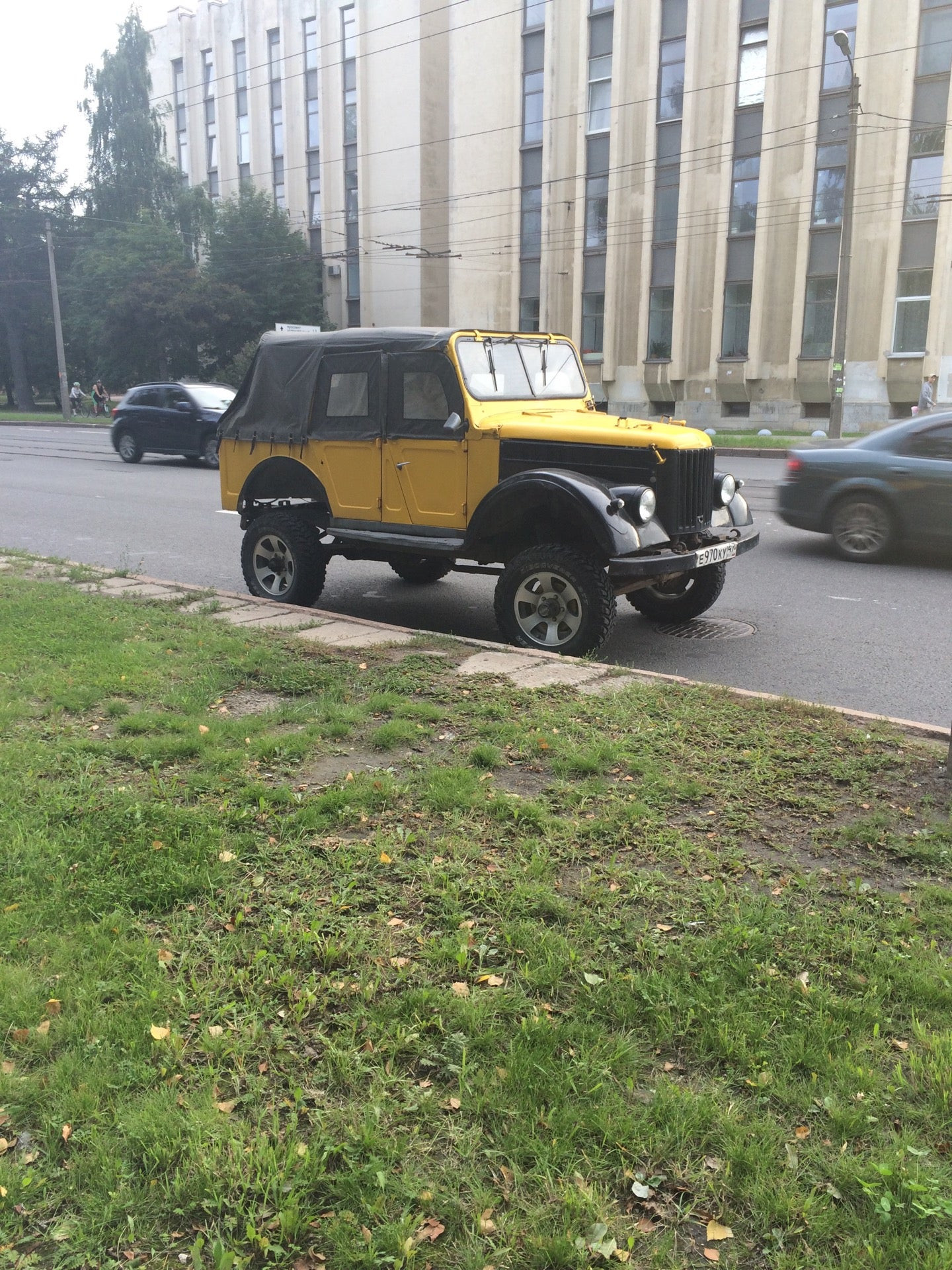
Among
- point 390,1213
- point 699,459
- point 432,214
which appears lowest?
point 390,1213

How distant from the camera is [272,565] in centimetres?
906

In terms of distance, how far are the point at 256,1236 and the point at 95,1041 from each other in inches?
34.8

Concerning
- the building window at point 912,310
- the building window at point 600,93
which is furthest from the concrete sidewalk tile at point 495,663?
the building window at point 600,93

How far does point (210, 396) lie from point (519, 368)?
1676cm

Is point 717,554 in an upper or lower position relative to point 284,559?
upper

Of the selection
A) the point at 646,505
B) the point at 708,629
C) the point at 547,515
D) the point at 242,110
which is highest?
the point at 242,110

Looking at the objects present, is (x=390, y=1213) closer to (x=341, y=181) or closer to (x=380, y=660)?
(x=380, y=660)

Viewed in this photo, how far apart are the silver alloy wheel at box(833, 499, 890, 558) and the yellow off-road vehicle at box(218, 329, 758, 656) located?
348 centimetres

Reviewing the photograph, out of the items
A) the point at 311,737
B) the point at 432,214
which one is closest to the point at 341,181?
the point at 432,214

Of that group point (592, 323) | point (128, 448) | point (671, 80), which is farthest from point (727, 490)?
point (592, 323)

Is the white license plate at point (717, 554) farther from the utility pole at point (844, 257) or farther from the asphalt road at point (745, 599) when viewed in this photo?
the utility pole at point (844, 257)

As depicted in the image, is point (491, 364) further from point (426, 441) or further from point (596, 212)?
point (596, 212)

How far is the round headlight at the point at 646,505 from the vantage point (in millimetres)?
6914

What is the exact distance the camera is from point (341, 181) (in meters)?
52.8
